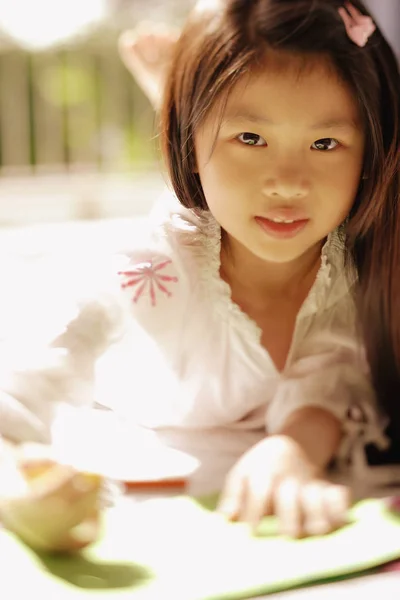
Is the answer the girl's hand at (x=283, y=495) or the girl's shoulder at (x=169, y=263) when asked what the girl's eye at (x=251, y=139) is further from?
the girl's hand at (x=283, y=495)

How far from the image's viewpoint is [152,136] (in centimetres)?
79

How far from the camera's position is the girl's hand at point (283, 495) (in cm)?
67

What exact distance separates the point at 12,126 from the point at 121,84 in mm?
356

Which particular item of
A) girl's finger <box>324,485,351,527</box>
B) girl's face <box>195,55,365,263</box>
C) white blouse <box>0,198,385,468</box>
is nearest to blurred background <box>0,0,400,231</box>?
white blouse <box>0,198,385,468</box>

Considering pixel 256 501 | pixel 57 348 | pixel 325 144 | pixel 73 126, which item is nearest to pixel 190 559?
pixel 256 501

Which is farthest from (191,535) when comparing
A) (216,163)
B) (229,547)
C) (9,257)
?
(9,257)

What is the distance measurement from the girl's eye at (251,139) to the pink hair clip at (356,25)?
0.35 ft

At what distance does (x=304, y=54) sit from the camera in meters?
0.66

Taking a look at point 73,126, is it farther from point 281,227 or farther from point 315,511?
point 315,511

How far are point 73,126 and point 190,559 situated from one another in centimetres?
211

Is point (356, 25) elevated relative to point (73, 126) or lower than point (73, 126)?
elevated

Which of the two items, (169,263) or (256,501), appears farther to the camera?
(169,263)

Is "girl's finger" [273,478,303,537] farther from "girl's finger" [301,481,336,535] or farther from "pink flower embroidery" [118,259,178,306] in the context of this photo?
"pink flower embroidery" [118,259,178,306]

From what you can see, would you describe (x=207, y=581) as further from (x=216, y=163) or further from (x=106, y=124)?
(x=106, y=124)
